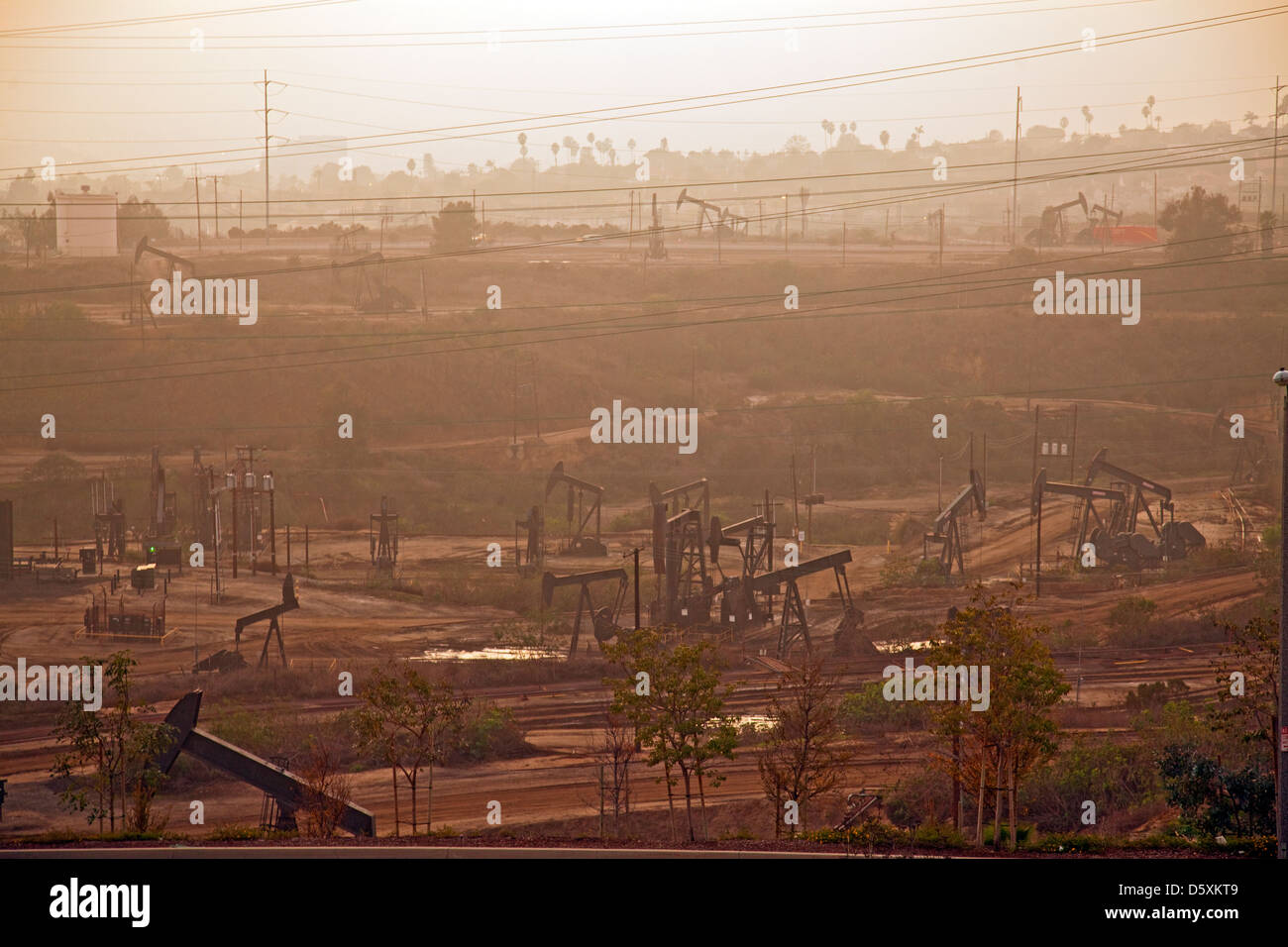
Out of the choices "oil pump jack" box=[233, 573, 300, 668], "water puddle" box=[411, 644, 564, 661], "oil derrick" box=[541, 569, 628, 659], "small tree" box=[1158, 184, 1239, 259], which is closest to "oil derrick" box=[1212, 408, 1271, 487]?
"small tree" box=[1158, 184, 1239, 259]

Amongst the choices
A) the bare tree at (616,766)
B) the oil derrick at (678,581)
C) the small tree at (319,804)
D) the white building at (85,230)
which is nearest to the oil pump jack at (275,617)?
the bare tree at (616,766)

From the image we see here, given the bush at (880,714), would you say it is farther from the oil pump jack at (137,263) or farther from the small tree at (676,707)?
the oil pump jack at (137,263)

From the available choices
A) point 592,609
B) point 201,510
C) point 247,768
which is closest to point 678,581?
point 592,609

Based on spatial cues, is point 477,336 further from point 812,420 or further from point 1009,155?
point 1009,155

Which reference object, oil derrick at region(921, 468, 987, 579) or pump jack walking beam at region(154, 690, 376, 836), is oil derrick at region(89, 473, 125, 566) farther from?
oil derrick at region(921, 468, 987, 579)

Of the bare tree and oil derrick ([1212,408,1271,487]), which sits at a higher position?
oil derrick ([1212,408,1271,487])
